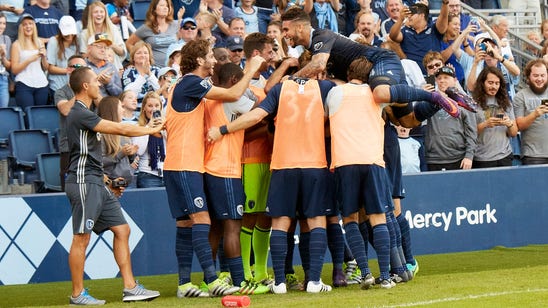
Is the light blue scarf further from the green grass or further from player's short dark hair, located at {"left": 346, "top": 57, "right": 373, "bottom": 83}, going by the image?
player's short dark hair, located at {"left": 346, "top": 57, "right": 373, "bottom": 83}

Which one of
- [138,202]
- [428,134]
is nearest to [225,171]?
[138,202]

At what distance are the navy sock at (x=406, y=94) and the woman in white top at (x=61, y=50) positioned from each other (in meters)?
6.79

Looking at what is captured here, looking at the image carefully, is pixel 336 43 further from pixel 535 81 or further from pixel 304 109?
pixel 535 81

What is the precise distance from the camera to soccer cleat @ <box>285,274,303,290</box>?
11663mm

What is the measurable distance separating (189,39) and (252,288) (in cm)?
675

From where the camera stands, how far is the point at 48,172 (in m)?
15.1

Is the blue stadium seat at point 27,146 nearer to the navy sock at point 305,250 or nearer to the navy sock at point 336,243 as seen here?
the navy sock at point 305,250

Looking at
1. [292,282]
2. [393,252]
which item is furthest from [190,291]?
[393,252]

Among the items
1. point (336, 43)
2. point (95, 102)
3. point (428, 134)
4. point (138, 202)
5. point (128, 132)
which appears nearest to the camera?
point (128, 132)

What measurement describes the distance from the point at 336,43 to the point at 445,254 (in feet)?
14.8

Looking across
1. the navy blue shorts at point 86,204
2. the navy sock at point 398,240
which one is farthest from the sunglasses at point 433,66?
the navy blue shorts at point 86,204

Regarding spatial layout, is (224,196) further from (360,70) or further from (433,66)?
(433,66)

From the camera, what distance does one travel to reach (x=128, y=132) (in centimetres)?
1083

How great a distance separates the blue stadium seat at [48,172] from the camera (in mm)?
14906
